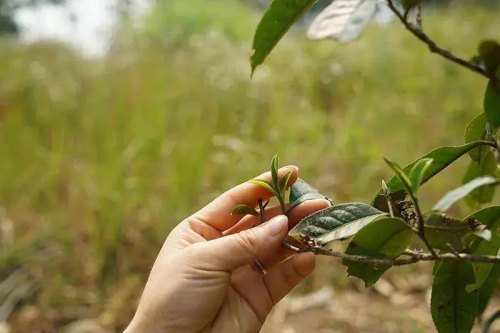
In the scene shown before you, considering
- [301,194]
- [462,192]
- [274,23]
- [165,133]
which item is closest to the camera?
[462,192]

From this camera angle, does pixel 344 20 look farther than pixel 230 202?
No

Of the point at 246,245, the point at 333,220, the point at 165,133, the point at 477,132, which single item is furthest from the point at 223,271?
the point at 165,133

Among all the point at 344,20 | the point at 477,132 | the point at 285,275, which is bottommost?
the point at 285,275

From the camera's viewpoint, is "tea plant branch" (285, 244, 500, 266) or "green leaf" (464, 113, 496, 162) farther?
"green leaf" (464, 113, 496, 162)

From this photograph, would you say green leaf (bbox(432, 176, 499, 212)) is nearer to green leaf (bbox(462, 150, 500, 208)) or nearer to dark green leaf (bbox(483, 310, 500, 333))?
green leaf (bbox(462, 150, 500, 208))

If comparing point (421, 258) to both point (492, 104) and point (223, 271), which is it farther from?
point (223, 271)

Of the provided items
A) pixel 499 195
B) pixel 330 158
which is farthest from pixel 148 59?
pixel 499 195

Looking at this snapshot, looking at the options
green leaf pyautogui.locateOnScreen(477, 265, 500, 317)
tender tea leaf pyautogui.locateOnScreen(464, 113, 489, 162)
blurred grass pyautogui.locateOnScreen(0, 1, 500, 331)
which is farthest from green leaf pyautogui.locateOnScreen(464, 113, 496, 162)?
blurred grass pyautogui.locateOnScreen(0, 1, 500, 331)
